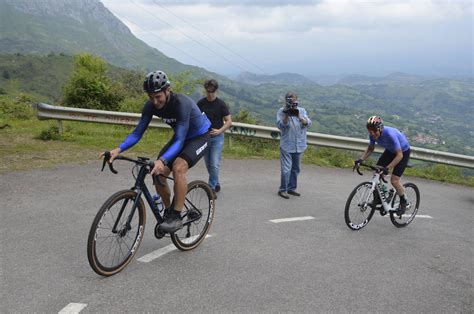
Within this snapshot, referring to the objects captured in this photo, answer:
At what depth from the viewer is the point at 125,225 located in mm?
4617

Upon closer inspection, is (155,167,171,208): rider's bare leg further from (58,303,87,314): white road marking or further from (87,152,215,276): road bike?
(58,303,87,314): white road marking

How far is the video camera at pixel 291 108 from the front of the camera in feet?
26.8

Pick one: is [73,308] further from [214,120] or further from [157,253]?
[214,120]

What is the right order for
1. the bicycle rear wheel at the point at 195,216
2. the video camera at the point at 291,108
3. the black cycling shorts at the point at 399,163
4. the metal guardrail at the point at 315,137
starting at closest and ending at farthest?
the bicycle rear wheel at the point at 195,216, the black cycling shorts at the point at 399,163, the video camera at the point at 291,108, the metal guardrail at the point at 315,137

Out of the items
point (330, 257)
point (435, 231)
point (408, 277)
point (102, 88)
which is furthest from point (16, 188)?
point (102, 88)

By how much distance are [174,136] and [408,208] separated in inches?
190

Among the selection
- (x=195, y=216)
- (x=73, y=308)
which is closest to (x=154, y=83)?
(x=195, y=216)

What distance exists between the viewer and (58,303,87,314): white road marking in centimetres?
379

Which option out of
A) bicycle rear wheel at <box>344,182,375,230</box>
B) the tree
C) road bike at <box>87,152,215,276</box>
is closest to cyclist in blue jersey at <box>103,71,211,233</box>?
road bike at <box>87,152,215,276</box>

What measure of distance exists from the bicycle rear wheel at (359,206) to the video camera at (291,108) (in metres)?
2.02

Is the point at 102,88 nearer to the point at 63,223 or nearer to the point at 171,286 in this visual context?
the point at 63,223

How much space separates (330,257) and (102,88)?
1612 cm

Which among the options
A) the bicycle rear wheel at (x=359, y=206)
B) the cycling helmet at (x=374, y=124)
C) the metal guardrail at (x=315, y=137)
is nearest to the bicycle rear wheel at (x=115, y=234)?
the bicycle rear wheel at (x=359, y=206)

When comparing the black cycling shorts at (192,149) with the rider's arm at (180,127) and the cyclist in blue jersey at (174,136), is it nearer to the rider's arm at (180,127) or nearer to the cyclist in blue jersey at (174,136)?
the cyclist in blue jersey at (174,136)
